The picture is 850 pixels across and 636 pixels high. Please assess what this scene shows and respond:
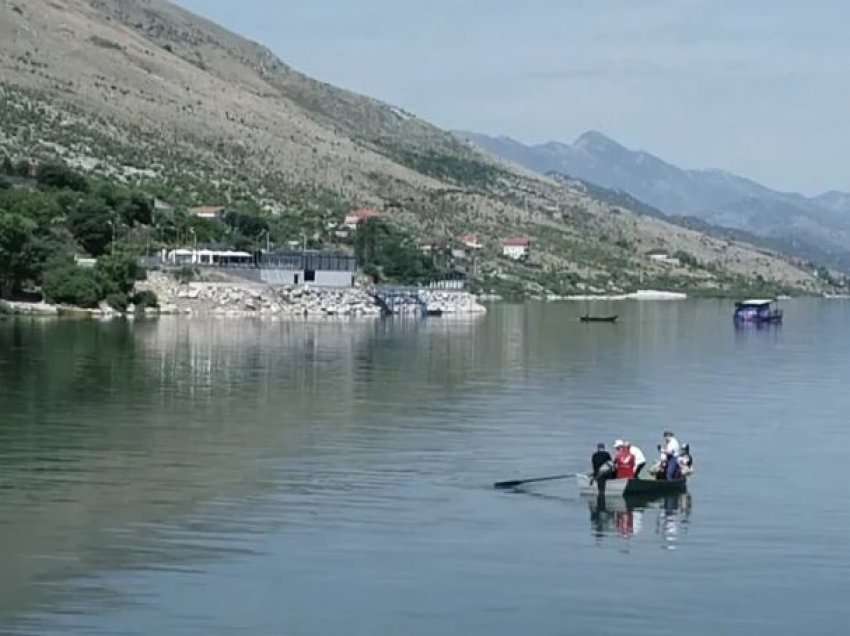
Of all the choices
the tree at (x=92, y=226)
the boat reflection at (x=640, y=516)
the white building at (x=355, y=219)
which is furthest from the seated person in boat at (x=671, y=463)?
the white building at (x=355, y=219)

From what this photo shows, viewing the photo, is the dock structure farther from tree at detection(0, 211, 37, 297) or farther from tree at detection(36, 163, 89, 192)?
tree at detection(0, 211, 37, 297)

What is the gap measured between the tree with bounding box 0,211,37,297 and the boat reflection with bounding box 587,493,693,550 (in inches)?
2940

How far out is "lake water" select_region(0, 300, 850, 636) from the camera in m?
26.3

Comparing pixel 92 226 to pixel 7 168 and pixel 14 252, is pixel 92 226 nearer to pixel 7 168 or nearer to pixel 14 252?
pixel 14 252

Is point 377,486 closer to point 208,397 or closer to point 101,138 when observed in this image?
point 208,397

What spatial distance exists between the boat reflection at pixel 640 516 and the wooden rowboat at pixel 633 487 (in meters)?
0.10

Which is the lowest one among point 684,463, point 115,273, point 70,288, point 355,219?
point 684,463

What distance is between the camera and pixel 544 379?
69.4 m

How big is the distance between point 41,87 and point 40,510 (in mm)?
164819

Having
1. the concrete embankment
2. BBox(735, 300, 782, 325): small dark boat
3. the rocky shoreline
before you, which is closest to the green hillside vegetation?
the rocky shoreline

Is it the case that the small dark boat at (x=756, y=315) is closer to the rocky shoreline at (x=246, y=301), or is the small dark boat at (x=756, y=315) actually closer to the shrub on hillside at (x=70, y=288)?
the rocky shoreline at (x=246, y=301)

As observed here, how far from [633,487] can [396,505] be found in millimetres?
4784

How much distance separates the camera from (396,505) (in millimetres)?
35156

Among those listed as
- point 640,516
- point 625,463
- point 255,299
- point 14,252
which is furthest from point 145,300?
point 640,516
